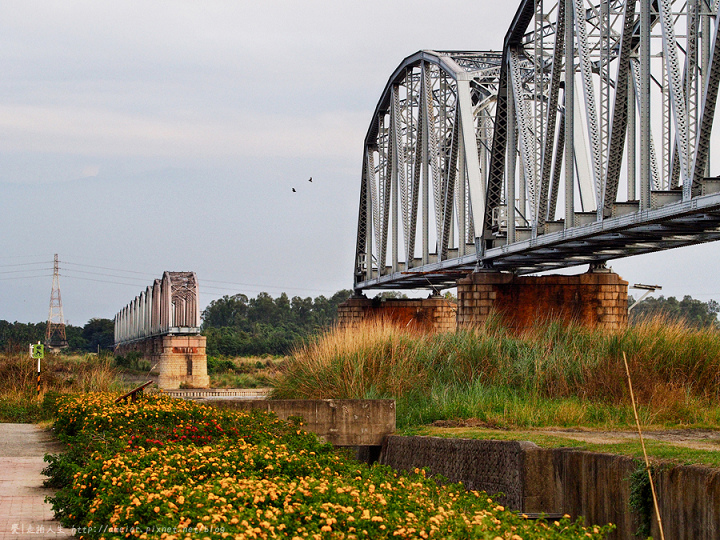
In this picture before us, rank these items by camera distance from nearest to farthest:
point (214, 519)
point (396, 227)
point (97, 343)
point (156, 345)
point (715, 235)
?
1. point (214, 519)
2. point (715, 235)
3. point (396, 227)
4. point (156, 345)
5. point (97, 343)

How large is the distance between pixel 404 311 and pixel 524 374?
98.0 feet

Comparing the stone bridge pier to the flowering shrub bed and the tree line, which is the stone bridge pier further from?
the tree line

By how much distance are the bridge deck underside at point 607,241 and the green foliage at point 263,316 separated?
245 ft

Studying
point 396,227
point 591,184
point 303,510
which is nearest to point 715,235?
point 591,184

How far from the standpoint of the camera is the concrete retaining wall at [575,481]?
23.4 ft

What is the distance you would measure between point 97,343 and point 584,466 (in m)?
161

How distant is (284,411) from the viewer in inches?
607

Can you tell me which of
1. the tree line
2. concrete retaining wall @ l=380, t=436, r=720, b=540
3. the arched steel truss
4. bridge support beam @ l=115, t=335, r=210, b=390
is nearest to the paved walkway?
concrete retaining wall @ l=380, t=436, r=720, b=540

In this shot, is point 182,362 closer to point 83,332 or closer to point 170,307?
point 170,307

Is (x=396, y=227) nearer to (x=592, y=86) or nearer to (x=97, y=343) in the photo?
(x=592, y=86)

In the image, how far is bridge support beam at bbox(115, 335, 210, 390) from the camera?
73188mm

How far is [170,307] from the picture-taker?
85.4 m

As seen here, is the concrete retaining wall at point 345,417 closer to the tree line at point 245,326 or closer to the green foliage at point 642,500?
the green foliage at point 642,500

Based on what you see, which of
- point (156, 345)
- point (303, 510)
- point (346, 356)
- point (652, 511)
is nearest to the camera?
point (303, 510)
